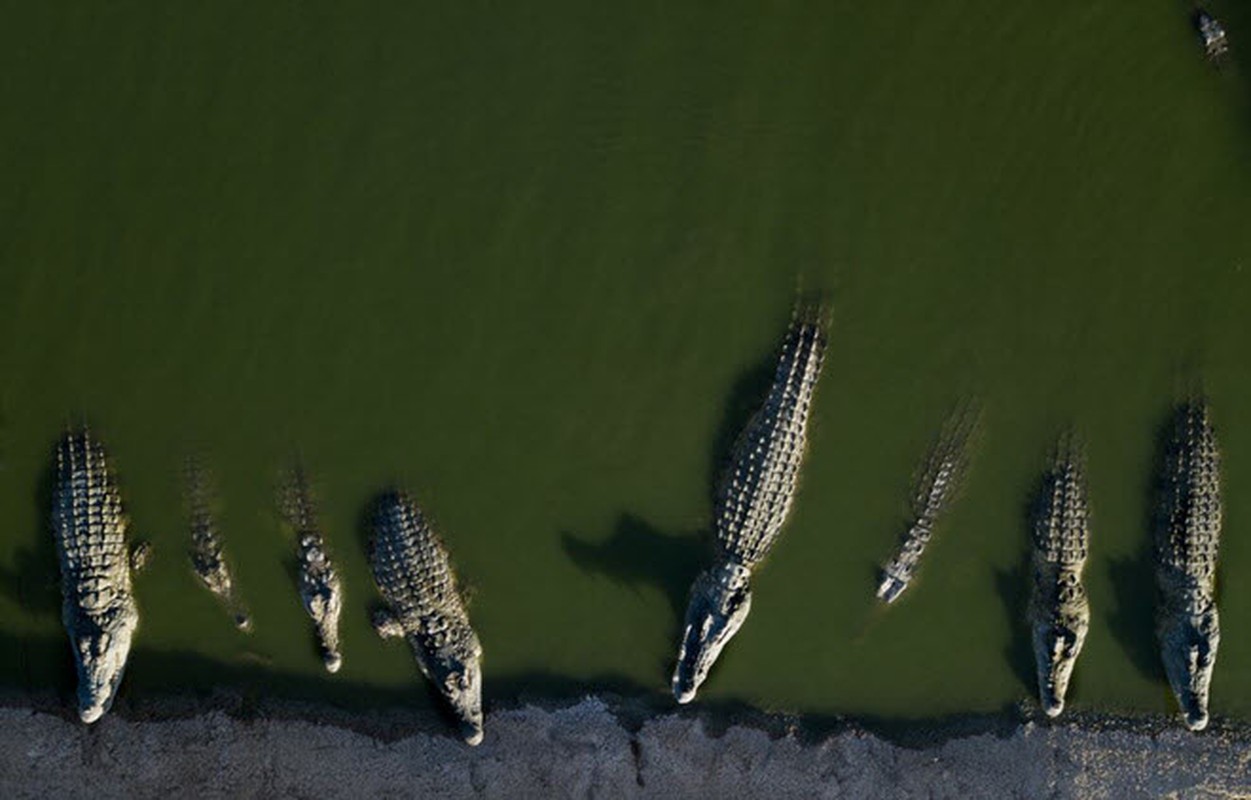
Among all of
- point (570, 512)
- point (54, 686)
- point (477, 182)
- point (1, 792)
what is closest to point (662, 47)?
point (477, 182)

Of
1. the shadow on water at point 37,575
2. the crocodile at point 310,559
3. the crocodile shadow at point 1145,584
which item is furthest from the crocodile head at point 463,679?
the crocodile shadow at point 1145,584

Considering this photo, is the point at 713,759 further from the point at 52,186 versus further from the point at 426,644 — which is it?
the point at 52,186

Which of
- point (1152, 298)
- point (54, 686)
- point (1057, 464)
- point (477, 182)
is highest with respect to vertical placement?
point (1152, 298)

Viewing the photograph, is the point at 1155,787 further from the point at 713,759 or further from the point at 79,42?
the point at 79,42

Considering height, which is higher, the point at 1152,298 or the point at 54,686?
the point at 1152,298

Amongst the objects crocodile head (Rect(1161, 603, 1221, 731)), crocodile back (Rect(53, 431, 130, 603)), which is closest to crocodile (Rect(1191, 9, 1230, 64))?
crocodile head (Rect(1161, 603, 1221, 731))

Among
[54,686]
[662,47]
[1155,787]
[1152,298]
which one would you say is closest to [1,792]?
[54,686]

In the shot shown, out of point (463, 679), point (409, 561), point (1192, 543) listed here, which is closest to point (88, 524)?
point (409, 561)
